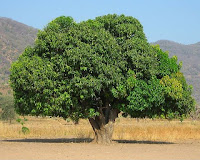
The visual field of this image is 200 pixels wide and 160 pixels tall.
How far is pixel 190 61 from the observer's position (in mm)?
171750

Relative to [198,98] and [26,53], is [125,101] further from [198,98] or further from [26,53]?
[198,98]

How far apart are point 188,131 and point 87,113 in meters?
14.0

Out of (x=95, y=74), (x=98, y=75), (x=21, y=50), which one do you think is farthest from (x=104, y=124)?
(x=21, y=50)

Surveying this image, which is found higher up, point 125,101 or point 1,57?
point 1,57

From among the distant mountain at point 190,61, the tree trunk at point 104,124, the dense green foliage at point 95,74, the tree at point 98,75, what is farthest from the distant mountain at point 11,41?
the dense green foliage at point 95,74

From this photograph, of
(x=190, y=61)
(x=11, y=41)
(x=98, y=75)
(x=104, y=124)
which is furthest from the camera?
(x=190, y=61)

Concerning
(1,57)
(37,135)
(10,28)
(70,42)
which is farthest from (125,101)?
(10,28)

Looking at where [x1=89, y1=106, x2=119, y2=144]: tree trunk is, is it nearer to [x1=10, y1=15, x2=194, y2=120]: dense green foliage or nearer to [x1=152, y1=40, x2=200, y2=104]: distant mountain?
[x1=10, y1=15, x2=194, y2=120]: dense green foliage

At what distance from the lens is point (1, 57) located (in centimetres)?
12281

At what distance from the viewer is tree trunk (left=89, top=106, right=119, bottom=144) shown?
25.2 meters

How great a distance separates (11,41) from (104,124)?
114589 mm

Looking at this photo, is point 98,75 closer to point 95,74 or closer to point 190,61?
point 95,74

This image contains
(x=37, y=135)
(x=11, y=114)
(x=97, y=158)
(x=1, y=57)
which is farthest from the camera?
(x=1, y=57)

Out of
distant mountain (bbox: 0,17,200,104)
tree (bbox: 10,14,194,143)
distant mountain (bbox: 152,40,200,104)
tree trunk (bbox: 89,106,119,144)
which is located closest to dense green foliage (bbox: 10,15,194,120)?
tree (bbox: 10,14,194,143)
